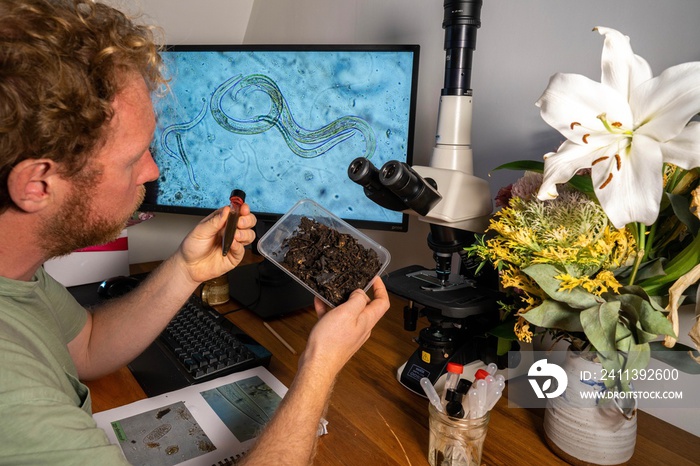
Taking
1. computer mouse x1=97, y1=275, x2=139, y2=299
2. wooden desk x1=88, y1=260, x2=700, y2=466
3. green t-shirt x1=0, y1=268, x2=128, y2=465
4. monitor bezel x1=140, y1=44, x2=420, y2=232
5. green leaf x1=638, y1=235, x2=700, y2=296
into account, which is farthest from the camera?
computer mouse x1=97, y1=275, x2=139, y2=299

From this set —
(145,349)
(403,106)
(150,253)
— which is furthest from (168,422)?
(150,253)

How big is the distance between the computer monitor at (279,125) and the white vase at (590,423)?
568mm

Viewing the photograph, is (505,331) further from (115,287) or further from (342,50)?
(115,287)

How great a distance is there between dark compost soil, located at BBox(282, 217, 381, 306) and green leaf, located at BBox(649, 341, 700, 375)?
42 centimetres

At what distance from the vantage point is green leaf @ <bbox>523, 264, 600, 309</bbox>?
0.66 meters

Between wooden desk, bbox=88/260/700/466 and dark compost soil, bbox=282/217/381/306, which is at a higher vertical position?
dark compost soil, bbox=282/217/381/306

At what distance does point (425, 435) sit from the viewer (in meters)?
0.80

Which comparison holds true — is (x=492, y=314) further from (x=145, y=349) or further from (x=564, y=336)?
(x=145, y=349)

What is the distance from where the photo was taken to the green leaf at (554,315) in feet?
2.23

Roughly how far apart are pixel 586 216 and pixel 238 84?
934 mm

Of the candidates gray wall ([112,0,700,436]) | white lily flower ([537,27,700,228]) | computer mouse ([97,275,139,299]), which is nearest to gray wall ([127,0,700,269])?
gray wall ([112,0,700,436])

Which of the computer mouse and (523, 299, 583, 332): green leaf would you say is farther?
the computer mouse

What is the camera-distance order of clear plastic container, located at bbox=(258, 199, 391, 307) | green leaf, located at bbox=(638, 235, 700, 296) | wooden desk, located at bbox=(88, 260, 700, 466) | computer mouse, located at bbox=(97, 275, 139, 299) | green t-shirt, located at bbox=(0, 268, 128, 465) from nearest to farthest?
1. green t-shirt, located at bbox=(0, 268, 128, 465)
2. green leaf, located at bbox=(638, 235, 700, 296)
3. wooden desk, located at bbox=(88, 260, 700, 466)
4. clear plastic container, located at bbox=(258, 199, 391, 307)
5. computer mouse, located at bbox=(97, 275, 139, 299)

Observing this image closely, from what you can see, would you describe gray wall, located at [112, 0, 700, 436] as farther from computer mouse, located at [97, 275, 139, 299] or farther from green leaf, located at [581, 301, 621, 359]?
computer mouse, located at [97, 275, 139, 299]
